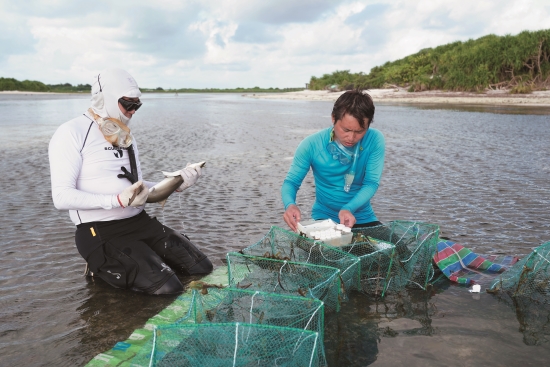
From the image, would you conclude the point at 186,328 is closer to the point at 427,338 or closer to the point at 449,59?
the point at 427,338

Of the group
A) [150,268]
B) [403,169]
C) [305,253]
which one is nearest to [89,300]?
[150,268]

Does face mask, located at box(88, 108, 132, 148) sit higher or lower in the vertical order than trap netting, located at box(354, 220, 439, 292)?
higher

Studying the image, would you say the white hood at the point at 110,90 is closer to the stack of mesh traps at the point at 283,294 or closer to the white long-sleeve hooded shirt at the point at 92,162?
the white long-sleeve hooded shirt at the point at 92,162

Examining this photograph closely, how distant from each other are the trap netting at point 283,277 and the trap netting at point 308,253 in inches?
7.5

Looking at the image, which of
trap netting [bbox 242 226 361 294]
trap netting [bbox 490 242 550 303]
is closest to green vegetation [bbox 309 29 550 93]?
trap netting [bbox 490 242 550 303]

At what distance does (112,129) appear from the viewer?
4.65 metres

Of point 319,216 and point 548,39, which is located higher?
point 548,39

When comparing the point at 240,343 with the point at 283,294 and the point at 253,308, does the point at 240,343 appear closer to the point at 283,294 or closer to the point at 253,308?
the point at 253,308

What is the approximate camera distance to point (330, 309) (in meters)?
4.23

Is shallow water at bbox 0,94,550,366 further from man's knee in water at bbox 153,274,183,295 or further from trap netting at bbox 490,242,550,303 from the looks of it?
trap netting at bbox 490,242,550,303

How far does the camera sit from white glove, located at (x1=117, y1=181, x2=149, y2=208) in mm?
4266

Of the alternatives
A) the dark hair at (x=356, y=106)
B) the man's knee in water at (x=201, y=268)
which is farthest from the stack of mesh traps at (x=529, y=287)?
the man's knee in water at (x=201, y=268)

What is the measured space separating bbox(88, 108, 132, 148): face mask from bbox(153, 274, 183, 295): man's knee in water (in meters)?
1.51

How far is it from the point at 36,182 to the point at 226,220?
→ 5428 millimetres
